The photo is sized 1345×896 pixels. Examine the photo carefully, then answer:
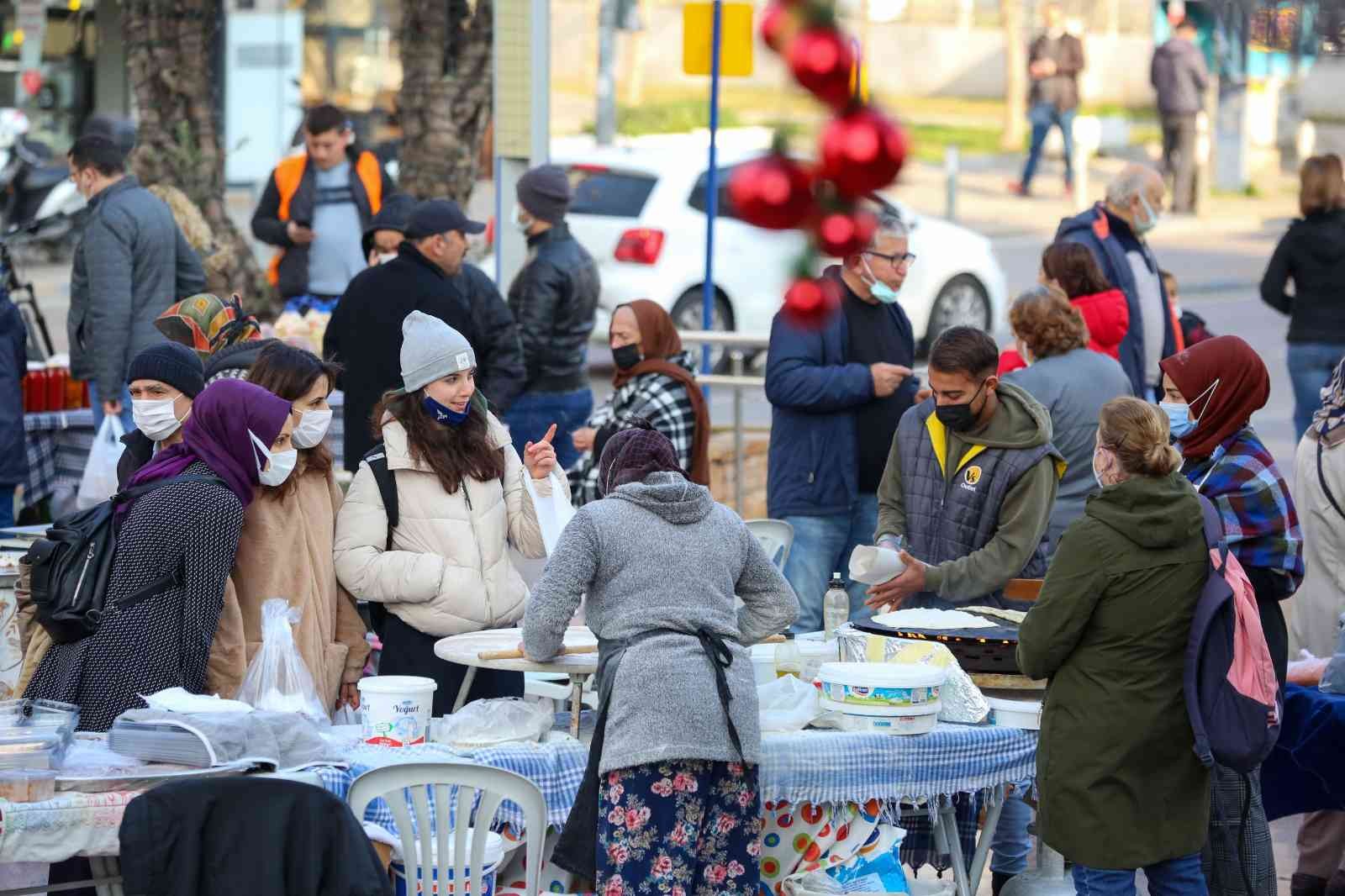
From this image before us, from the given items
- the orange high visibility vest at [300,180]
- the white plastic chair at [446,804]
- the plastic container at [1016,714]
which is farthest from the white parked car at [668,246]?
the white plastic chair at [446,804]

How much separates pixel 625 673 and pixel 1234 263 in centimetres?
Answer: 1833

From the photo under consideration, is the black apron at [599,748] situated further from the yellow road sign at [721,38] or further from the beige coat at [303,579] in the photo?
the yellow road sign at [721,38]

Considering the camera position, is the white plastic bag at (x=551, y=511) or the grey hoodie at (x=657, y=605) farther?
the white plastic bag at (x=551, y=511)

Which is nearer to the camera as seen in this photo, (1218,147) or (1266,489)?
(1266,489)

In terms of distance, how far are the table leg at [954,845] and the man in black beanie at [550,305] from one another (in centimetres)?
315

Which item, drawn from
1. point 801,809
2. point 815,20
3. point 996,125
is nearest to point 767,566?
point 801,809

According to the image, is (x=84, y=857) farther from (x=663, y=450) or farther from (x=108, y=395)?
(x=108, y=395)

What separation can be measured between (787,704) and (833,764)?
0.24 m

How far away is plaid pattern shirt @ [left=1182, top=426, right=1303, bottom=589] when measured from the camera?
4.59 metres

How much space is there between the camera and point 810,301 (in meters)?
0.88

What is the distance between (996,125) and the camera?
131 cm

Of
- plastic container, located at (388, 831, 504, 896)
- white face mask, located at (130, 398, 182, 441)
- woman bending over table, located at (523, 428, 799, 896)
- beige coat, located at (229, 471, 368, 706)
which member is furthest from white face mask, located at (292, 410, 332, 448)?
plastic container, located at (388, 831, 504, 896)

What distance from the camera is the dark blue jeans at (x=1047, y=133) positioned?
1659 centimetres

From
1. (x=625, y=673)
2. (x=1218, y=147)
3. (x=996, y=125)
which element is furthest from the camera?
(x=1218, y=147)
